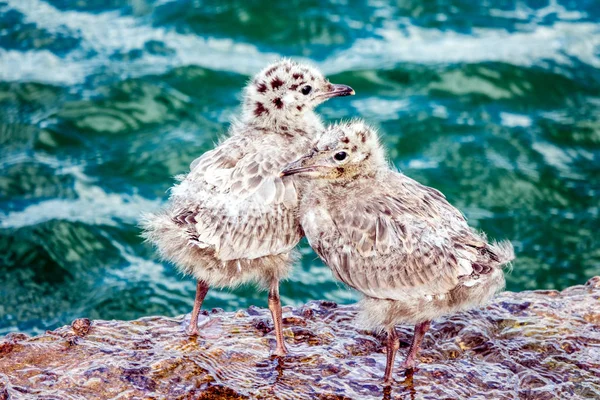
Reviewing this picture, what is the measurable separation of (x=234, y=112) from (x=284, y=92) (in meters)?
6.50

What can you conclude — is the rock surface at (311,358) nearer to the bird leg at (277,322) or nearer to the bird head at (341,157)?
the bird leg at (277,322)

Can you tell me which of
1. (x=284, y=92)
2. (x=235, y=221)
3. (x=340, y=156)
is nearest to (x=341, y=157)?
(x=340, y=156)

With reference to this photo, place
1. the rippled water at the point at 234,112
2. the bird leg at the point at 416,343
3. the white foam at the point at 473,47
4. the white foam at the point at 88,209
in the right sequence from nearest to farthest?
the bird leg at the point at 416,343 < the rippled water at the point at 234,112 < the white foam at the point at 88,209 < the white foam at the point at 473,47

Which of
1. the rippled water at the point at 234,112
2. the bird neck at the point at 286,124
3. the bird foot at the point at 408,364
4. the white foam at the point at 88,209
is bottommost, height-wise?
the white foam at the point at 88,209

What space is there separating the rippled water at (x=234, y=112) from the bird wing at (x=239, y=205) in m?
4.25

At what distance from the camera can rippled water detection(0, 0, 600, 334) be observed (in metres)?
10.9

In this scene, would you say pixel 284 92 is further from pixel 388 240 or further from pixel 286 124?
pixel 388 240

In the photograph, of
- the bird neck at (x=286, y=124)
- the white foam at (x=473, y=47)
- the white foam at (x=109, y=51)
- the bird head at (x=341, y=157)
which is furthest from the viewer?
the white foam at (x=473, y=47)

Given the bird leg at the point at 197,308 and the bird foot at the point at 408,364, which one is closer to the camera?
the bird foot at the point at 408,364

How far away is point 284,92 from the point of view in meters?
7.23

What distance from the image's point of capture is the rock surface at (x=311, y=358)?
18.9 ft

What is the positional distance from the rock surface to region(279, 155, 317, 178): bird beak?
1.29 meters

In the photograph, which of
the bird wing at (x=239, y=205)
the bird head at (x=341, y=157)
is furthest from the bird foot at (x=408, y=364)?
the bird head at (x=341, y=157)

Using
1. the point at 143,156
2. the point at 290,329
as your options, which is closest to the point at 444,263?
the point at 290,329
